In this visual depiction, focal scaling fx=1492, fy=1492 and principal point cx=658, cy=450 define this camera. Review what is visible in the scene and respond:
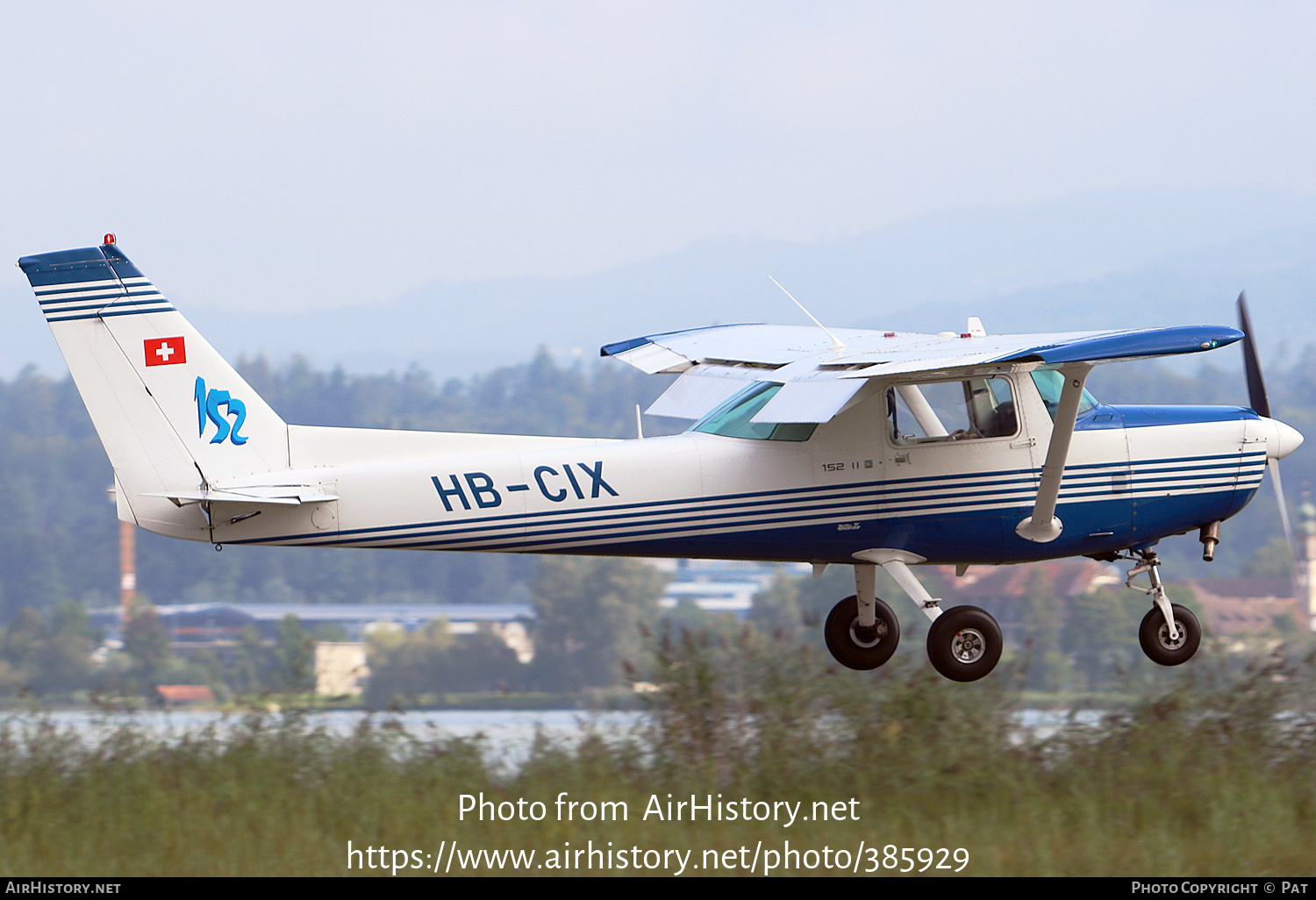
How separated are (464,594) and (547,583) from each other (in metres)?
31.4

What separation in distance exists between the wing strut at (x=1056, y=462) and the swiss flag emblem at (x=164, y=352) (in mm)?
6221

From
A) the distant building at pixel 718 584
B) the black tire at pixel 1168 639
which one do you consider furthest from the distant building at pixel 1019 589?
the black tire at pixel 1168 639

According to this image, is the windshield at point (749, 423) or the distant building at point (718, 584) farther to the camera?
the distant building at point (718, 584)

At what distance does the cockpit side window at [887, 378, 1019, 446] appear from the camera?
11023 mm

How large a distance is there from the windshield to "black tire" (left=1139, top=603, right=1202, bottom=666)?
3071mm

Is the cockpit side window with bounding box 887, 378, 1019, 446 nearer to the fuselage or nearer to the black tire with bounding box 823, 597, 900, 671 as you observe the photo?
the fuselage

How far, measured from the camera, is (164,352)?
34.8 ft

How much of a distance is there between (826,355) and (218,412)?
446 centimetres

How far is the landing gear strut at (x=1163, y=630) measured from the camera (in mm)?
11438

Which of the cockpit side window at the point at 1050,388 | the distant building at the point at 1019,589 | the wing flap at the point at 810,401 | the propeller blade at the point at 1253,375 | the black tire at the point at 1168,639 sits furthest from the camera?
the distant building at the point at 1019,589

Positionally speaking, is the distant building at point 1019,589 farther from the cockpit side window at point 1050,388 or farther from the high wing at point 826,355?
the cockpit side window at point 1050,388

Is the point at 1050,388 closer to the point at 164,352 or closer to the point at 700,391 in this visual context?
the point at 700,391

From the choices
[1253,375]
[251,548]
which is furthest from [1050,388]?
Result: [251,548]

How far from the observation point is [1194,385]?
117 meters
